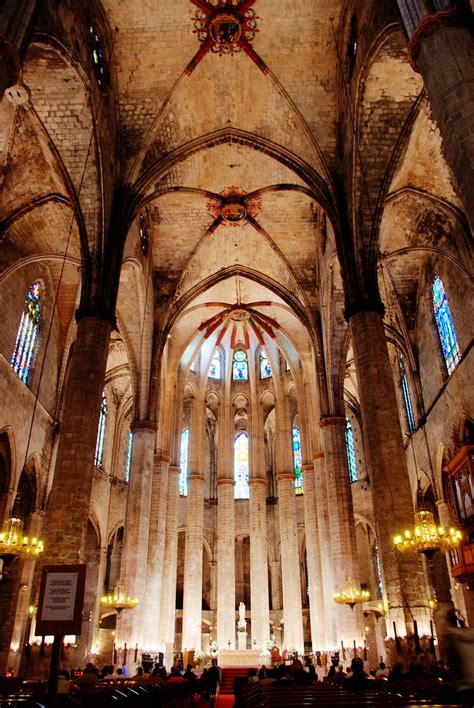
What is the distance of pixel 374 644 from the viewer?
27531 millimetres

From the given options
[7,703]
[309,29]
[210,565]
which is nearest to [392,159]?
[309,29]

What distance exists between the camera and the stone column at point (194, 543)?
25.9 m

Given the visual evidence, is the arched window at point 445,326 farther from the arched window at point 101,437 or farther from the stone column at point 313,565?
the arched window at point 101,437

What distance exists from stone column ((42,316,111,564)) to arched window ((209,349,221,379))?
18.2 metres

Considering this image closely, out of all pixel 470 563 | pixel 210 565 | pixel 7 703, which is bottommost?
pixel 7 703

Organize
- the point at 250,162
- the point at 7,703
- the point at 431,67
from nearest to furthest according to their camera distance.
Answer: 1. the point at 7,703
2. the point at 431,67
3. the point at 250,162

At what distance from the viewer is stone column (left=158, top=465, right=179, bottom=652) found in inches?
981

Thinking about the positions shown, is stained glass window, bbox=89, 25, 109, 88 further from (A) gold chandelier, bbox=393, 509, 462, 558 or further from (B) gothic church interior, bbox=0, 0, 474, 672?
(A) gold chandelier, bbox=393, 509, 462, 558

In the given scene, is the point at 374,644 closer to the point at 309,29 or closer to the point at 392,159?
the point at 392,159

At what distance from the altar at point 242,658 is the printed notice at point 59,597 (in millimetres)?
21883

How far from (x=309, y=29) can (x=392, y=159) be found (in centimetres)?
459

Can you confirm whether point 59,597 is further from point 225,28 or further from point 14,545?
point 225,28

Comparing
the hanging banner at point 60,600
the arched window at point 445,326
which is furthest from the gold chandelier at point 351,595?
the hanging banner at point 60,600

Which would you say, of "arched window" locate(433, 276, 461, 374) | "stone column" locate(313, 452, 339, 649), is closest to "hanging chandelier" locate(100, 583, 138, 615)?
"stone column" locate(313, 452, 339, 649)
